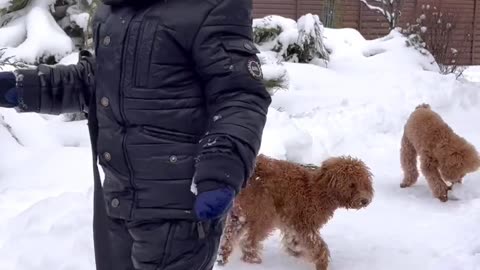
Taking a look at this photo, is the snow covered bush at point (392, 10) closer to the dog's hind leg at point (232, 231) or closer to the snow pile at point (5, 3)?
the snow pile at point (5, 3)

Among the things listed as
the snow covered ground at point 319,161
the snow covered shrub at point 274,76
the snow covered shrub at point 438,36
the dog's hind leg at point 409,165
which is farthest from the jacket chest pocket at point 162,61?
the snow covered shrub at point 438,36

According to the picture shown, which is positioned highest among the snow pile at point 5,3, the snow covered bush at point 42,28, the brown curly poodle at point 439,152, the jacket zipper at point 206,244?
the jacket zipper at point 206,244

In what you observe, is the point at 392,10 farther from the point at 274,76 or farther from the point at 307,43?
the point at 274,76

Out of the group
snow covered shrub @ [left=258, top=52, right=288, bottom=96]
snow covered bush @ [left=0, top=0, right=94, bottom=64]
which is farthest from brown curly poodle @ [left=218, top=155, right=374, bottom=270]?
snow covered shrub @ [left=258, top=52, right=288, bottom=96]

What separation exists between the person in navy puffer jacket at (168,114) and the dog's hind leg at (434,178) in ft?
12.9

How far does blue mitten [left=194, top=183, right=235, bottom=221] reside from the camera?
1982mm

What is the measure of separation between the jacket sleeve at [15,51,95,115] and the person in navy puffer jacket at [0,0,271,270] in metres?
0.13

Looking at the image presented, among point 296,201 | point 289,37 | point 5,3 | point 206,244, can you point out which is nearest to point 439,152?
point 296,201

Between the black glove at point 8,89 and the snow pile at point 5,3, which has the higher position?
the black glove at point 8,89

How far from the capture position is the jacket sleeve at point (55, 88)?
2.54m

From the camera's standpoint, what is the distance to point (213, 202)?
1982 millimetres

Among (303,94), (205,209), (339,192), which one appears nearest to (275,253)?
(339,192)

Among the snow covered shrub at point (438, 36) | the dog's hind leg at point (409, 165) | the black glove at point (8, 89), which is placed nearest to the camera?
the black glove at point (8, 89)

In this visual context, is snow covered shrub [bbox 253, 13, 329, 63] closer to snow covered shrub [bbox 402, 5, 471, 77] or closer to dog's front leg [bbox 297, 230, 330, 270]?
snow covered shrub [bbox 402, 5, 471, 77]
